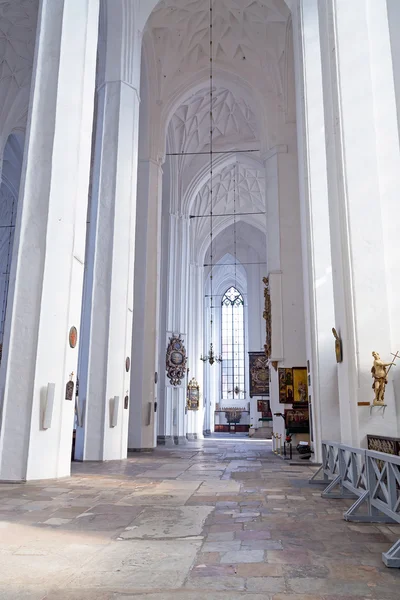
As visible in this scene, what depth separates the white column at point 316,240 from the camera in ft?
32.4

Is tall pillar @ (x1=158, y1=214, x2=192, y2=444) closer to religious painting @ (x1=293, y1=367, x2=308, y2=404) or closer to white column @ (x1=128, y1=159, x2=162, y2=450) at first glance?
white column @ (x1=128, y1=159, x2=162, y2=450)

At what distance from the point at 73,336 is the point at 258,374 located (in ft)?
72.6

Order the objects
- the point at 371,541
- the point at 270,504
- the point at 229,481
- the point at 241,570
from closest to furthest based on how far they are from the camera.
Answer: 1. the point at 241,570
2. the point at 371,541
3. the point at 270,504
4. the point at 229,481

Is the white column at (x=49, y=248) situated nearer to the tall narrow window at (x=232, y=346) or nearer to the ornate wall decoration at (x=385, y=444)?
A: the ornate wall decoration at (x=385, y=444)

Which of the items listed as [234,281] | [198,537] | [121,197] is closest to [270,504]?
[198,537]

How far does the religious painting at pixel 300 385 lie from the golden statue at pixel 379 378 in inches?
233

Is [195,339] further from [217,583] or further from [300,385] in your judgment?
[217,583]

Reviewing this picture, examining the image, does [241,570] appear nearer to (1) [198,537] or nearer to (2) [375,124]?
(1) [198,537]

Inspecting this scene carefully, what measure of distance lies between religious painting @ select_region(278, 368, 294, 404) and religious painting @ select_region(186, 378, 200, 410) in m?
10.4

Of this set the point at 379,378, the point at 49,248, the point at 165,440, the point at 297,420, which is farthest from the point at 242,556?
the point at 165,440

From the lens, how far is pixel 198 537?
3.72 meters

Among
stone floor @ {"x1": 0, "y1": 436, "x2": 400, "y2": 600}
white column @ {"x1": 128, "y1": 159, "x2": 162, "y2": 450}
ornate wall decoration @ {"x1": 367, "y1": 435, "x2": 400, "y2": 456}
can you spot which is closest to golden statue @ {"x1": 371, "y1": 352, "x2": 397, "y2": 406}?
ornate wall decoration @ {"x1": 367, "y1": 435, "x2": 400, "y2": 456}

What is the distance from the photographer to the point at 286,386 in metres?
12.6

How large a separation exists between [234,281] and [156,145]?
19573mm
